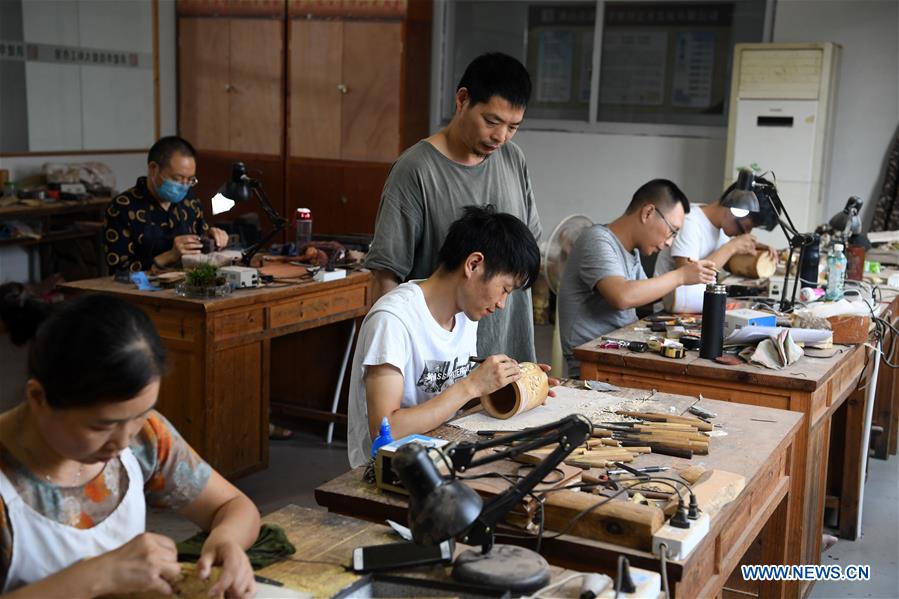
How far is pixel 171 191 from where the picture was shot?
410cm

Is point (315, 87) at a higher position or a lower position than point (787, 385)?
higher

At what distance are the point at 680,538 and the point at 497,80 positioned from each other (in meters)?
1.42

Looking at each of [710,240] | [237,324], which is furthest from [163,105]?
Result: [710,240]

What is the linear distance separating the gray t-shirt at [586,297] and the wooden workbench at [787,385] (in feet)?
0.73

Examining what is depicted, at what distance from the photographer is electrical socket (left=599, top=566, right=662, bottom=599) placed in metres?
1.40

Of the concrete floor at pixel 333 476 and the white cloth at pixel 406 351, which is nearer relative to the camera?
the white cloth at pixel 406 351

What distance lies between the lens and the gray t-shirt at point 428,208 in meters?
2.67

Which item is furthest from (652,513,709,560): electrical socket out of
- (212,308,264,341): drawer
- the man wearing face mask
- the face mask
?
the face mask

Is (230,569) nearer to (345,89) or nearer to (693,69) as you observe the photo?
(345,89)

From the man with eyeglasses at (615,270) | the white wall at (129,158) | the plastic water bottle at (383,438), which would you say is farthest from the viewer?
the white wall at (129,158)

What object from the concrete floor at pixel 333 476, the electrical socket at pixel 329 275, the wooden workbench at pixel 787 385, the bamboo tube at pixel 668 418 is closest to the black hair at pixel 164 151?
the electrical socket at pixel 329 275

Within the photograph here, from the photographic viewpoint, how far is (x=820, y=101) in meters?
5.89

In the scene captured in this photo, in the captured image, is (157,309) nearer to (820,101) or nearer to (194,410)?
(194,410)

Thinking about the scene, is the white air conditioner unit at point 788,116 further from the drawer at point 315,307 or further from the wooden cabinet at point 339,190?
the drawer at point 315,307
